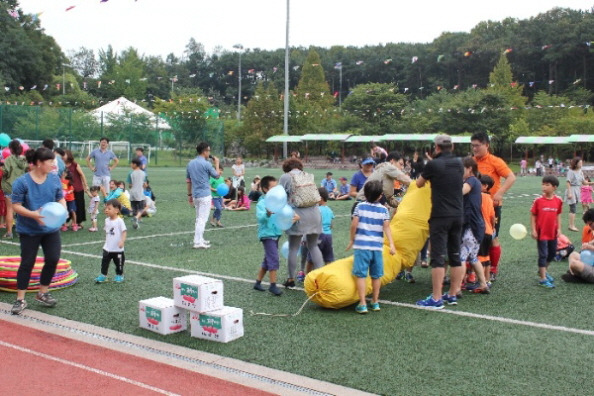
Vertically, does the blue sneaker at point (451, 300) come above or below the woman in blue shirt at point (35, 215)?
below

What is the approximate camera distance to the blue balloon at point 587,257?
29.6 ft

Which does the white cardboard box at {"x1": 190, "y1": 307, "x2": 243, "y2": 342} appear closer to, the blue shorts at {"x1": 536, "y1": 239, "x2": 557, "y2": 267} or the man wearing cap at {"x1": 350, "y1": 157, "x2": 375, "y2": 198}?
the man wearing cap at {"x1": 350, "y1": 157, "x2": 375, "y2": 198}

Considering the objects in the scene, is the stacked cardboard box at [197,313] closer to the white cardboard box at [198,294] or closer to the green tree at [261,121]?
the white cardboard box at [198,294]

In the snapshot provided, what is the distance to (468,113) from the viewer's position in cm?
5825

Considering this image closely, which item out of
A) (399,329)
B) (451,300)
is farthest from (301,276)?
(399,329)

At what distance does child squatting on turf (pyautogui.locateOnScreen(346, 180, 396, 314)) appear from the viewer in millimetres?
7281

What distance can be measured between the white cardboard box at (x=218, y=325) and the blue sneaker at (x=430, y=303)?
245cm

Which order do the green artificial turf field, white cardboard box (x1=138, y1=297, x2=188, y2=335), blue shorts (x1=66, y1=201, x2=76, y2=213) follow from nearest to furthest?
the green artificial turf field
white cardboard box (x1=138, y1=297, x2=188, y2=335)
blue shorts (x1=66, y1=201, x2=76, y2=213)

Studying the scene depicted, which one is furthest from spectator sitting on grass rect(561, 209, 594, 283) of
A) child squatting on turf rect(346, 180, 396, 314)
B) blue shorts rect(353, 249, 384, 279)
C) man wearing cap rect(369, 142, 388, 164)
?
blue shorts rect(353, 249, 384, 279)

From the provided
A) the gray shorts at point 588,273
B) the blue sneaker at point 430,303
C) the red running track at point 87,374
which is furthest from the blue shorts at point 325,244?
the red running track at point 87,374

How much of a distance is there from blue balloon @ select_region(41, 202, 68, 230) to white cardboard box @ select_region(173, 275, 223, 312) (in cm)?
166

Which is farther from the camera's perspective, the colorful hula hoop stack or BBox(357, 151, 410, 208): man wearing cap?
BBox(357, 151, 410, 208): man wearing cap

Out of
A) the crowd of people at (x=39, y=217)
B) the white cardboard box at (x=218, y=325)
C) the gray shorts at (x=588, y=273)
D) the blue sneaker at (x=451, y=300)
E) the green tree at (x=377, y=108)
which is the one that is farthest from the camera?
the green tree at (x=377, y=108)

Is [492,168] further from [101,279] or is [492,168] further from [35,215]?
[35,215]
